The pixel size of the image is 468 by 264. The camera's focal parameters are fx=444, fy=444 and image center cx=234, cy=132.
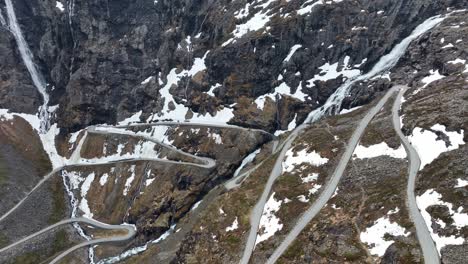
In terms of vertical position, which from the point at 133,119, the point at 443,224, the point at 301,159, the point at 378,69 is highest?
the point at 133,119

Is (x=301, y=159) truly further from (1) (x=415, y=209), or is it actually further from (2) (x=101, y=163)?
(2) (x=101, y=163)

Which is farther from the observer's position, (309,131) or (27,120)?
(27,120)

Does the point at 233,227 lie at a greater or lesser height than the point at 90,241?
lesser

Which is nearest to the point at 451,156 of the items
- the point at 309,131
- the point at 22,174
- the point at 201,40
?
the point at 309,131

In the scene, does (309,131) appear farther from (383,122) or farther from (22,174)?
(22,174)

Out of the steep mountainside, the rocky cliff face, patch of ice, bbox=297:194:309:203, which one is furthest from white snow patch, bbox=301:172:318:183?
the rocky cliff face

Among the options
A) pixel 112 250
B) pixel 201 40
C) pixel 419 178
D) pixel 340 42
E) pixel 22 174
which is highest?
pixel 201 40

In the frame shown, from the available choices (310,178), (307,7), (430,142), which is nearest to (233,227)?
(310,178)
